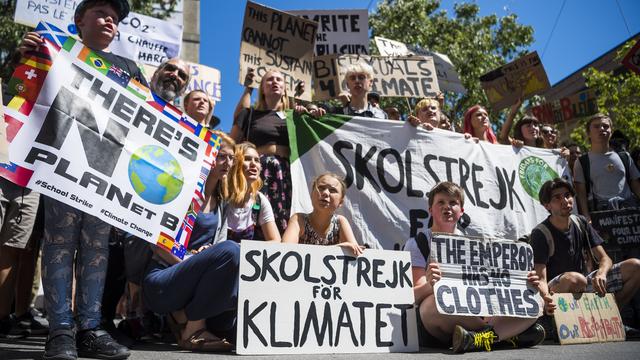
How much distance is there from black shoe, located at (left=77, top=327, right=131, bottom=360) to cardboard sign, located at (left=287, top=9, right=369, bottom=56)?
5295 mm

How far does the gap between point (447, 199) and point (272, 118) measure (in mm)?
1905

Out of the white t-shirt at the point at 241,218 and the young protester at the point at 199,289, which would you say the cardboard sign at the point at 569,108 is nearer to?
the white t-shirt at the point at 241,218

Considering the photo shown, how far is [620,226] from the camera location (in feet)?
17.2

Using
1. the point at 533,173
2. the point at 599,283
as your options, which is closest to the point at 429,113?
the point at 533,173

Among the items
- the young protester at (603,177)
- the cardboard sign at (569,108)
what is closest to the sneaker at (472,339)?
the young protester at (603,177)

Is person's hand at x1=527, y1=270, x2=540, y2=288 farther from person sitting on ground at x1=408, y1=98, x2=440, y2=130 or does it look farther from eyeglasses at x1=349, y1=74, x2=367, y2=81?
eyeglasses at x1=349, y1=74, x2=367, y2=81

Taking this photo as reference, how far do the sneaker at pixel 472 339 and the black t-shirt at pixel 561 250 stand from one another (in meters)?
1.03

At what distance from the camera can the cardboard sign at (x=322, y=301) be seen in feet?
10.7

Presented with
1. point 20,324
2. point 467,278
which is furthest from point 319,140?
point 20,324

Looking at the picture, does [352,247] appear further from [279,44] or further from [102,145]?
[279,44]

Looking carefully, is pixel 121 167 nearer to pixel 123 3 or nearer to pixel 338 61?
pixel 123 3

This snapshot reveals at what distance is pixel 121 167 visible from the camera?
303 cm

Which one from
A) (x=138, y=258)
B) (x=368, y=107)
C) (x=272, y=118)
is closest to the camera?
(x=138, y=258)

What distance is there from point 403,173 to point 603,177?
6.92ft
